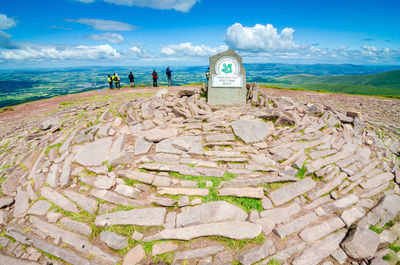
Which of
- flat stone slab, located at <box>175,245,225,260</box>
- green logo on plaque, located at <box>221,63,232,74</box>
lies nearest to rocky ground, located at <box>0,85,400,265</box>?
flat stone slab, located at <box>175,245,225,260</box>

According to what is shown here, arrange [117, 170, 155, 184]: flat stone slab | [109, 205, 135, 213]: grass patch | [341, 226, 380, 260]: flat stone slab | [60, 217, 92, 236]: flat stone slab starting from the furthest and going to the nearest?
[117, 170, 155, 184]: flat stone slab, [109, 205, 135, 213]: grass patch, [60, 217, 92, 236]: flat stone slab, [341, 226, 380, 260]: flat stone slab

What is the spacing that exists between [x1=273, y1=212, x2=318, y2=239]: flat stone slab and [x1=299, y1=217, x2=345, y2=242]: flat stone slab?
0.56 ft

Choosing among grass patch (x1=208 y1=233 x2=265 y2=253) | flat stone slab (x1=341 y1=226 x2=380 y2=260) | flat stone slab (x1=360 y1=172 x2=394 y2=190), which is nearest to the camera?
flat stone slab (x1=341 y1=226 x2=380 y2=260)

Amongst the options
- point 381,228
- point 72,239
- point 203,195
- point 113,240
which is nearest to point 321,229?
point 381,228

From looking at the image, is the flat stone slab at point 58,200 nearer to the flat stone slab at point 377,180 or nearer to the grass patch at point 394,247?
the grass patch at point 394,247

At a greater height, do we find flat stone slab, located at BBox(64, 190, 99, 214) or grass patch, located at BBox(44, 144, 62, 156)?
grass patch, located at BBox(44, 144, 62, 156)

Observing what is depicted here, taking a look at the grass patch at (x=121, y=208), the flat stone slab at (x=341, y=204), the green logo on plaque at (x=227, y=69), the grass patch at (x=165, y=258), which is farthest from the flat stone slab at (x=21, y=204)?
the green logo on plaque at (x=227, y=69)

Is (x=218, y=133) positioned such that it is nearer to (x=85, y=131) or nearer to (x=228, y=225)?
(x=228, y=225)

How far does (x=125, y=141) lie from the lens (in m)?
8.90

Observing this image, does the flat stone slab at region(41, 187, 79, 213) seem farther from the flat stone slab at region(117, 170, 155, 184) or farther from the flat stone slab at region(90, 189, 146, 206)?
the flat stone slab at region(117, 170, 155, 184)

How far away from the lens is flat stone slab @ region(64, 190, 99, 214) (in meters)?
5.79

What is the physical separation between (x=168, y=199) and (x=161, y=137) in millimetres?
3642

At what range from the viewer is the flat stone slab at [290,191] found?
20.0ft

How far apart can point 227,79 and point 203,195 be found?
10.5m
